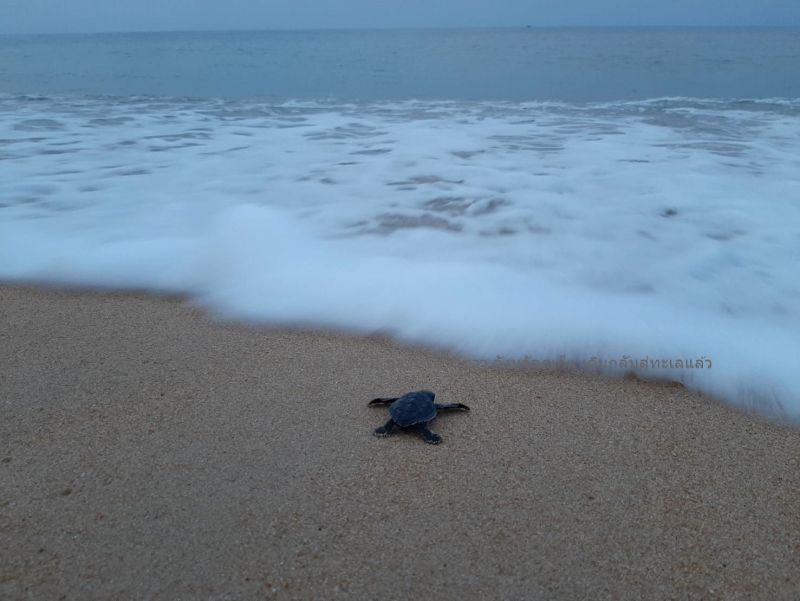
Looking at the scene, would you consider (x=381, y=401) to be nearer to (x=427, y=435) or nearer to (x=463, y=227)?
(x=427, y=435)

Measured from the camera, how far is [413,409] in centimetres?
205

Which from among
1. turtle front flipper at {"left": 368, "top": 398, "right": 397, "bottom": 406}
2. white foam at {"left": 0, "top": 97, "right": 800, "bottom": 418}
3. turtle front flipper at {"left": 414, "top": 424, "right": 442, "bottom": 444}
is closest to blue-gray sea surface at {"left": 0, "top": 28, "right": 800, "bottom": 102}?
white foam at {"left": 0, "top": 97, "right": 800, "bottom": 418}

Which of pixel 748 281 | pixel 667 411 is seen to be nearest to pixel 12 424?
pixel 667 411

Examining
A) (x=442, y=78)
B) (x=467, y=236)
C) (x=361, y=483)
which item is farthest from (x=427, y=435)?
(x=442, y=78)

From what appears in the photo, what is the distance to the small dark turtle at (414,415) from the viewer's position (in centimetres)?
202

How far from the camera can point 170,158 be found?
6238mm

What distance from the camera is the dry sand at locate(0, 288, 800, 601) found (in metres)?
1.50

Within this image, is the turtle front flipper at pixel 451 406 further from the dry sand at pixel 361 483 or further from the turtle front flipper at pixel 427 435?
the turtle front flipper at pixel 427 435

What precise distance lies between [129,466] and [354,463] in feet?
2.37

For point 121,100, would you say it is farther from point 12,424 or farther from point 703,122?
point 12,424

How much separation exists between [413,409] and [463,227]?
2.20m

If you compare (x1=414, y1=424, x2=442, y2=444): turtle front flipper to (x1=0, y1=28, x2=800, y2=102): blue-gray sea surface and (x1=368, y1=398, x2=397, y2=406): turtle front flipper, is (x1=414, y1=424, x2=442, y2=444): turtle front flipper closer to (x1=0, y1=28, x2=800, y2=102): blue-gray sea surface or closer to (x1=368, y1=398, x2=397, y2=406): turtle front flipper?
(x1=368, y1=398, x2=397, y2=406): turtle front flipper

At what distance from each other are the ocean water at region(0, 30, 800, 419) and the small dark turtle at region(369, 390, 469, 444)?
603 millimetres

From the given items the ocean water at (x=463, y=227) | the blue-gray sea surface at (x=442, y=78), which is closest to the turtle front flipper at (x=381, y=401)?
the ocean water at (x=463, y=227)
